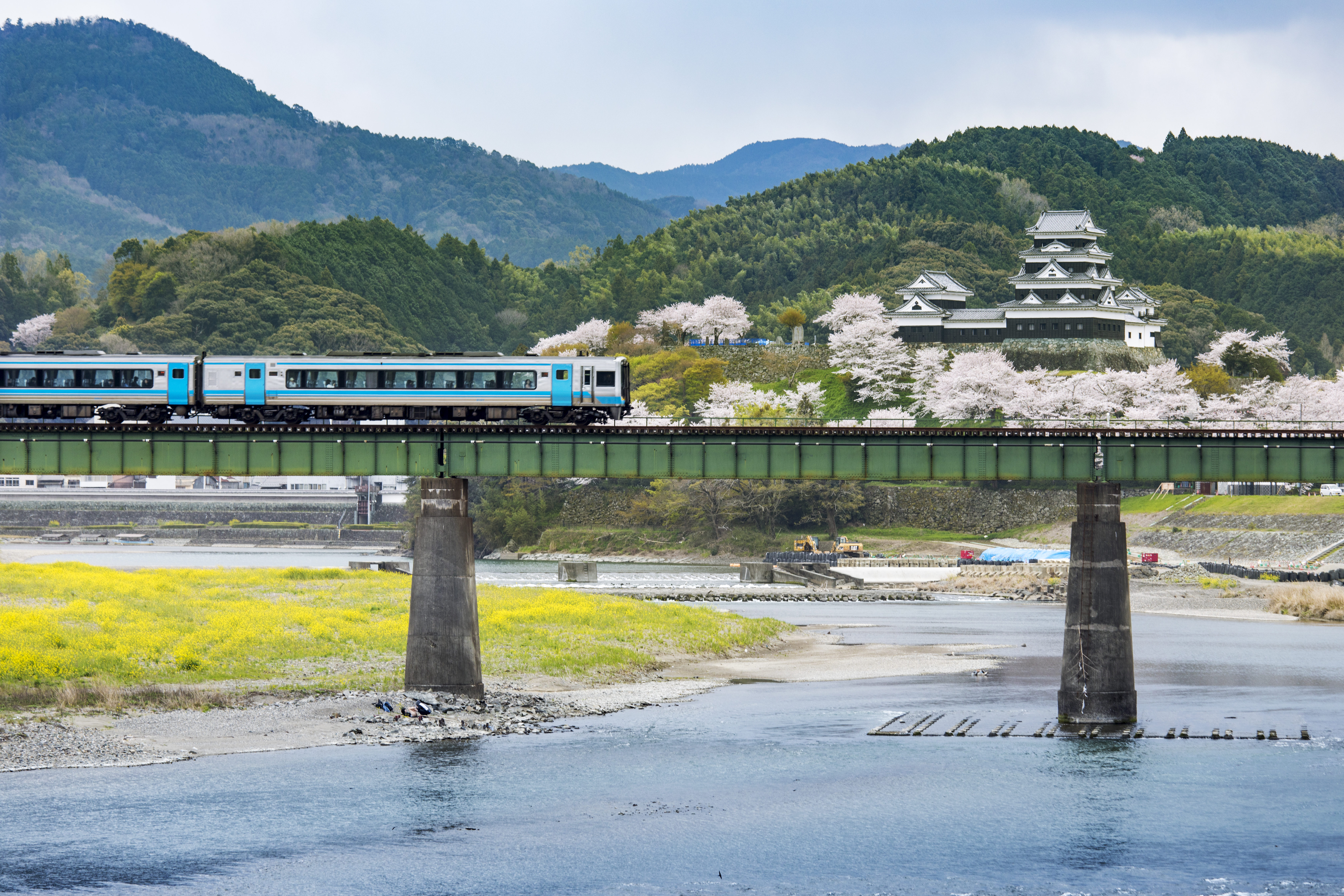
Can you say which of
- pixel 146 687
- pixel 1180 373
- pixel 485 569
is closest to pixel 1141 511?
pixel 1180 373

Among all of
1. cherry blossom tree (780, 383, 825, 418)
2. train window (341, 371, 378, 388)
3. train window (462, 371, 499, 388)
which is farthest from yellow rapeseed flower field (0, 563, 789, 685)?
cherry blossom tree (780, 383, 825, 418)

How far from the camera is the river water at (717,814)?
1499 inches

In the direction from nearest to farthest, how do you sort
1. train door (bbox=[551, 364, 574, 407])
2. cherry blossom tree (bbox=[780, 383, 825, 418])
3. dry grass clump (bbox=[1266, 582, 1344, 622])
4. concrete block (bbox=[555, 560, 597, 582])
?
train door (bbox=[551, 364, 574, 407]) < dry grass clump (bbox=[1266, 582, 1344, 622]) < concrete block (bbox=[555, 560, 597, 582]) < cherry blossom tree (bbox=[780, 383, 825, 418])

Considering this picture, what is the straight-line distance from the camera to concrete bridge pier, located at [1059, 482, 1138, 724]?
2200 inches

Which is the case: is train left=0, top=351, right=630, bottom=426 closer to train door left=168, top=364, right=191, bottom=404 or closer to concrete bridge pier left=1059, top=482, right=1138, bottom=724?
train door left=168, top=364, right=191, bottom=404

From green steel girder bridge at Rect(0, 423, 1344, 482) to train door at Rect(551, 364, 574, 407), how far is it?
363 inches

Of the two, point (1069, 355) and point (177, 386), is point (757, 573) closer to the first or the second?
point (1069, 355)

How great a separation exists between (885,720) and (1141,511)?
114 metres

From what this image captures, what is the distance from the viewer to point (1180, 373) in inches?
7574

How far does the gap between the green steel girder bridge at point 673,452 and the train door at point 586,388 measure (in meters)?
9.25

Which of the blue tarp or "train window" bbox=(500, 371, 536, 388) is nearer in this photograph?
"train window" bbox=(500, 371, 536, 388)

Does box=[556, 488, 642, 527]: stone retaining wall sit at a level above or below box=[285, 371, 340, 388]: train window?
below

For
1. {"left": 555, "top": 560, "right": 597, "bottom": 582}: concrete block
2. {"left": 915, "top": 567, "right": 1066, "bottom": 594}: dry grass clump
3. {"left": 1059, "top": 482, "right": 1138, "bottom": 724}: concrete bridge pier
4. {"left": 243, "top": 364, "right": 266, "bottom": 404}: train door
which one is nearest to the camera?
{"left": 1059, "top": 482, "right": 1138, "bottom": 724}: concrete bridge pier

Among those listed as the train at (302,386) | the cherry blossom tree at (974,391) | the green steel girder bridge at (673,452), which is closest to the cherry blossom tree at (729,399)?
the cherry blossom tree at (974,391)
